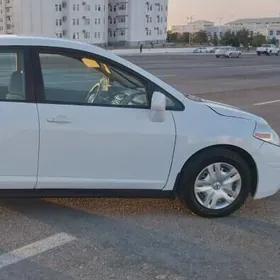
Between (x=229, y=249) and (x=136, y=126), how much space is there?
1319mm

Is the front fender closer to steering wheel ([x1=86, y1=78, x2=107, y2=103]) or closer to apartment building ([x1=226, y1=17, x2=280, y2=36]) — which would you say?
steering wheel ([x1=86, y1=78, x2=107, y2=103])

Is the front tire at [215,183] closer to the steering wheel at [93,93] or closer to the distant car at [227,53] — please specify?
the steering wheel at [93,93]

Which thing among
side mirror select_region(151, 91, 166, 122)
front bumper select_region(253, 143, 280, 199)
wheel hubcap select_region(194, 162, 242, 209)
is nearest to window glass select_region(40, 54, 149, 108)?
side mirror select_region(151, 91, 166, 122)

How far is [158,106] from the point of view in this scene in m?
4.00

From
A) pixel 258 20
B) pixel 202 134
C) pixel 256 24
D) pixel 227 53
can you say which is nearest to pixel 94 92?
pixel 202 134

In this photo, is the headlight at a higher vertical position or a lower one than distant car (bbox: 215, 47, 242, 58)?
lower

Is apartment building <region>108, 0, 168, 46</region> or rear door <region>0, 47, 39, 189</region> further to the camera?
apartment building <region>108, 0, 168, 46</region>

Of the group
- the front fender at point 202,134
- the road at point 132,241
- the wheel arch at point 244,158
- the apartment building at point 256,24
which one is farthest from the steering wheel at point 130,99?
the apartment building at point 256,24

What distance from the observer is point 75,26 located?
A: 100812 millimetres

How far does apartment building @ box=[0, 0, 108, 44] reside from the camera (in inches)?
3760

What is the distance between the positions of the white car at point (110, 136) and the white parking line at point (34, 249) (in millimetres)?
455

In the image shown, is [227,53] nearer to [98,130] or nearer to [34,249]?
[98,130]

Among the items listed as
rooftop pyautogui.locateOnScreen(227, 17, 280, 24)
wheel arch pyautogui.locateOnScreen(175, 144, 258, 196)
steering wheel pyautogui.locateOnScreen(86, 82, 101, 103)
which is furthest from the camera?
rooftop pyautogui.locateOnScreen(227, 17, 280, 24)

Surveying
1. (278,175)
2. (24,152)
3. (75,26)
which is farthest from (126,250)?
(75,26)
